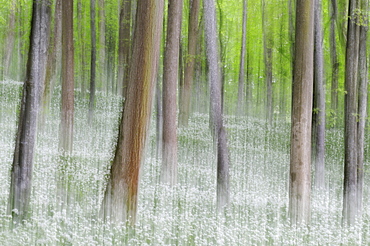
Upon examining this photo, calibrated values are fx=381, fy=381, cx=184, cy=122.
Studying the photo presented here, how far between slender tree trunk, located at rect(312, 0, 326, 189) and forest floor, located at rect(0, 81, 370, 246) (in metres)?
0.88

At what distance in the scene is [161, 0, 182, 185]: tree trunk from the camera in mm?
10875

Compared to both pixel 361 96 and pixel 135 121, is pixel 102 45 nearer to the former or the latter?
pixel 361 96

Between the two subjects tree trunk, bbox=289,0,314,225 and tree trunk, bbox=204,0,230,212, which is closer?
tree trunk, bbox=289,0,314,225

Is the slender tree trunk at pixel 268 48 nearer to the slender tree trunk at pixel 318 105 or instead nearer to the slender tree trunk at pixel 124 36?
the slender tree trunk at pixel 124 36

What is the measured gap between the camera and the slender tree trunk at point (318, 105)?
12.6 metres

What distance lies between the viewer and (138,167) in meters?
7.12

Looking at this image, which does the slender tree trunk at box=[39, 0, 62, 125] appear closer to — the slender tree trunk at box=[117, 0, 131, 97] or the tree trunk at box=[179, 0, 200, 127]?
the slender tree trunk at box=[117, 0, 131, 97]

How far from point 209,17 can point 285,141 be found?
577 inches

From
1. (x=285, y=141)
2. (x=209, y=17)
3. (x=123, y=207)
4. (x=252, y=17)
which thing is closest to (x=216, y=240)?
(x=123, y=207)

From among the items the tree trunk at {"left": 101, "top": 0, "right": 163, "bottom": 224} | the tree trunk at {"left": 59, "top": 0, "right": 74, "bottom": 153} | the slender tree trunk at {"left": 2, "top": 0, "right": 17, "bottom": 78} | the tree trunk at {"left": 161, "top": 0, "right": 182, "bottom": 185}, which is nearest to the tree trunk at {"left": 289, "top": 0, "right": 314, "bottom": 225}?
the tree trunk at {"left": 101, "top": 0, "right": 163, "bottom": 224}

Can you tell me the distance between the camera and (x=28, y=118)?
6.86 m

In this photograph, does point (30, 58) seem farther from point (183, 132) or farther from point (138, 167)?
point (183, 132)

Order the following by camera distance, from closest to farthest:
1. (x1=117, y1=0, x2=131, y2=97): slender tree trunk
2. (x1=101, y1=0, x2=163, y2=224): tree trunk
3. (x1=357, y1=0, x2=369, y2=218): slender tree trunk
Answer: (x1=101, y1=0, x2=163, y2=224): tree trunk, (x1=357, y1=0, x2=369, y2=218): slender tree trunk, (x1=117, y1=0, x2=131, y2=97): slender tree trunk

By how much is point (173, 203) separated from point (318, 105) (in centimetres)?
657
